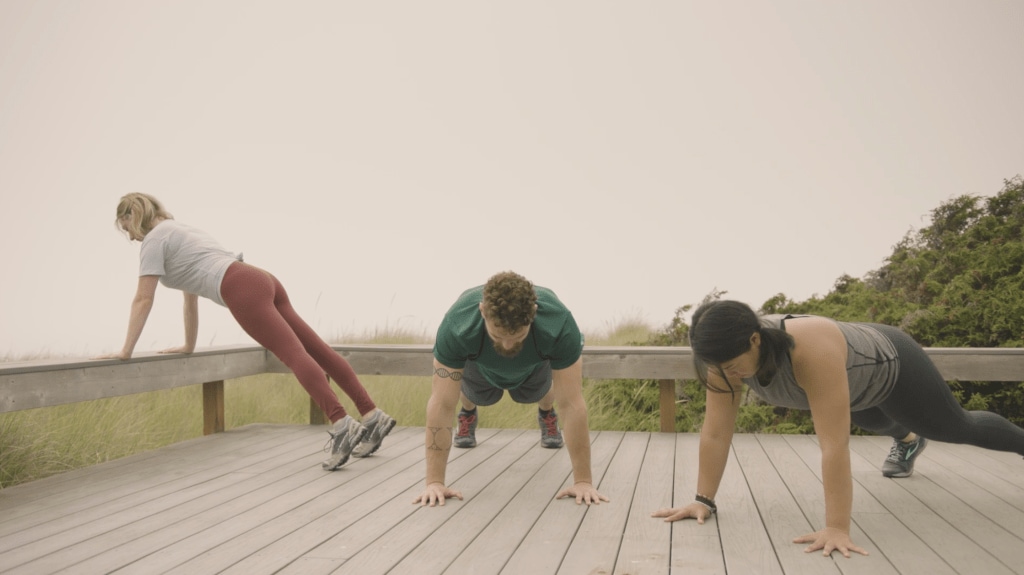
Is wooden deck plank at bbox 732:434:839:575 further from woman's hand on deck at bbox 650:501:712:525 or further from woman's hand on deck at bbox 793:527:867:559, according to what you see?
woman's hand on deck at bbox 650:501:712:525

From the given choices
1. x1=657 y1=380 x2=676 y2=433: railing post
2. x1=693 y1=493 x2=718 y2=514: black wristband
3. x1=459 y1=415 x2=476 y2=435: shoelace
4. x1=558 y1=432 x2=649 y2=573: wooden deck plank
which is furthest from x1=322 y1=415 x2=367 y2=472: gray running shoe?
x1=657 y1=380 x2=676 y2=433: railing post

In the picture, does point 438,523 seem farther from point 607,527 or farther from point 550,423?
point 550,423

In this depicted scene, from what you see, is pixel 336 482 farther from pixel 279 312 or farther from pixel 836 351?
pixel 836 351

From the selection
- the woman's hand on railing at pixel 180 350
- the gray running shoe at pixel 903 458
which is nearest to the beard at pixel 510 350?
the gray running shoe at pixel 903 458

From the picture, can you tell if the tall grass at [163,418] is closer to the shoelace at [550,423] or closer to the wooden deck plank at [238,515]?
the shoelace at [550,423]

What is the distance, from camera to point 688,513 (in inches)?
103

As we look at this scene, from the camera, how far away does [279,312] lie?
12.8 ft

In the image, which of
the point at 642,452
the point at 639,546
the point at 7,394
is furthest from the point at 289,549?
the point at 642,452

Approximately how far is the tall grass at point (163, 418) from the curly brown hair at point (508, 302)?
262cm

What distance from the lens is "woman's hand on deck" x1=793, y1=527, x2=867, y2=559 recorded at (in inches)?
89.0

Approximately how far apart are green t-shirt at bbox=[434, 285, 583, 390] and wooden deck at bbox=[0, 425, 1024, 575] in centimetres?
53

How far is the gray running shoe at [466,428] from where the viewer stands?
4.09 meters

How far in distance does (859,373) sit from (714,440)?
48cm

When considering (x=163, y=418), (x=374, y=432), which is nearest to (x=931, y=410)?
(x=374, y=432)
